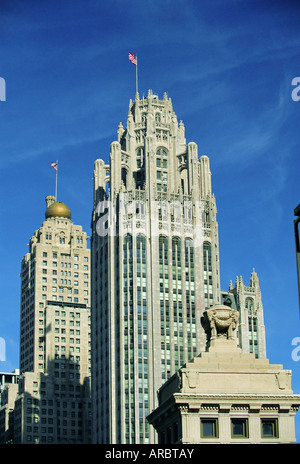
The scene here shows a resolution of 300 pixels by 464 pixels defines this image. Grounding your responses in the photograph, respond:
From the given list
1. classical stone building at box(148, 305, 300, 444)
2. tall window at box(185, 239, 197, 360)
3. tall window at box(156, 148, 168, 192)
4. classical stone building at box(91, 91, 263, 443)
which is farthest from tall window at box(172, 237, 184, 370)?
classical stone building at box(148, 305, 300, 444)

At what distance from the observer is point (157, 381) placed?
160m

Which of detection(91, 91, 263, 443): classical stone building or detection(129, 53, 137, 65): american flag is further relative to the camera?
detection(129, 53, 137, 65): american flag

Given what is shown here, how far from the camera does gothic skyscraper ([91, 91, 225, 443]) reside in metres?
161

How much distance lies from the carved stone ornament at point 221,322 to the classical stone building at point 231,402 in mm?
1930

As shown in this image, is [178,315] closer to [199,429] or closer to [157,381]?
[157,381]

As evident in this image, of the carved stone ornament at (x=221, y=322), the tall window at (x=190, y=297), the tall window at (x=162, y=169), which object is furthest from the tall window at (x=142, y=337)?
the carved stone ornament at (x=221, y=322)

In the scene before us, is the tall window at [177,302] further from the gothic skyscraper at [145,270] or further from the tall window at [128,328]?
the tall window at [128,328]

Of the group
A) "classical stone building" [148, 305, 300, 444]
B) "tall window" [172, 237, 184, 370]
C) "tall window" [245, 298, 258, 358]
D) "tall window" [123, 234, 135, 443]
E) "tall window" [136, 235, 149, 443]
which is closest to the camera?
"classical stone building" [148, 305, 300, 444]

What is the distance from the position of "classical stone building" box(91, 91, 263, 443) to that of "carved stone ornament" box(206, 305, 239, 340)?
8518 centimetres

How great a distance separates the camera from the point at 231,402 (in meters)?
69.6

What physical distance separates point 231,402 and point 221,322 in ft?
22.6

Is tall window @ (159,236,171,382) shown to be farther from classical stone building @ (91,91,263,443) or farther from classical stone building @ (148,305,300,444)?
classical stone building @ (148,305,300,444)

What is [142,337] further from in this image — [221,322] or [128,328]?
[221,322]
